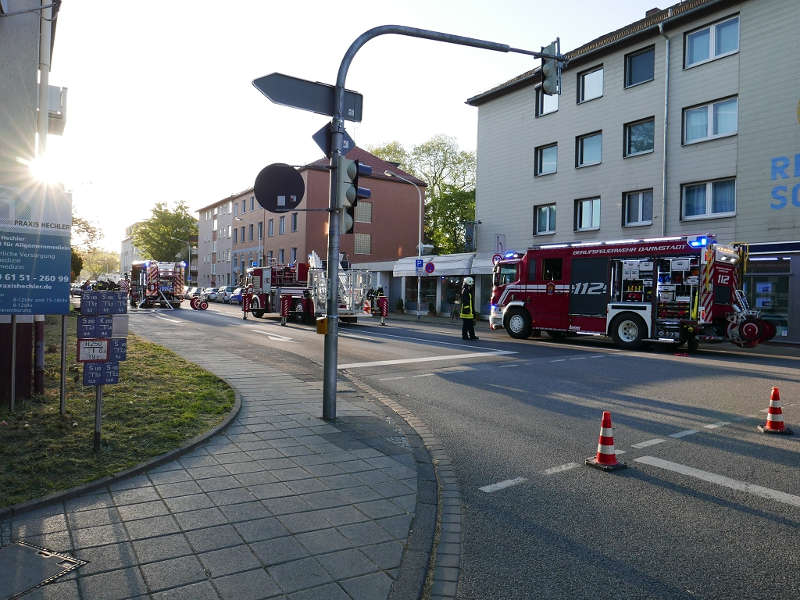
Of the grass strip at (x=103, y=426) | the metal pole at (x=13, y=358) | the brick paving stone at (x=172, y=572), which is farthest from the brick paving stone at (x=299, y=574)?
the metal pole at (x=13, y=358)

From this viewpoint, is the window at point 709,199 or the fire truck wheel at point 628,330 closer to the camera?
the fire truck wheel at point 628,330

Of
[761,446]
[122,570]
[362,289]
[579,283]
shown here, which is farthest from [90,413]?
[362,289]

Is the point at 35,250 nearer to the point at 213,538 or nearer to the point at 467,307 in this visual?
the point at 213,538

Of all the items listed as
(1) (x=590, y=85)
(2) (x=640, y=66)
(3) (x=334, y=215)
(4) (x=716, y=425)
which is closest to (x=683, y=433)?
(4) (x=716, y=425)

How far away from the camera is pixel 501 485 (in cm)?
502

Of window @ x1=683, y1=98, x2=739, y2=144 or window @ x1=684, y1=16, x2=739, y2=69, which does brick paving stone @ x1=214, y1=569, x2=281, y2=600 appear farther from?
window @ x1=684, y1=16, x2=739, y2=69

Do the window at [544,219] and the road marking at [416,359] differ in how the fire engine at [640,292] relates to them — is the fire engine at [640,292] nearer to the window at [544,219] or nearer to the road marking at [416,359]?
the road marking at [416,359]

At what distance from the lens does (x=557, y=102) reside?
2884 cm

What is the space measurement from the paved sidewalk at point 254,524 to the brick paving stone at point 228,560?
0.03 feet

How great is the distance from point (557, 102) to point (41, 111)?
80.2 feet

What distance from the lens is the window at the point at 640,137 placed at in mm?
24969

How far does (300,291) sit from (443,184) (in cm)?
4001

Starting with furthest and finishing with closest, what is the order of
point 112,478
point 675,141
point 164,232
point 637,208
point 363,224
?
point 164,232
point 363,224
point 637,208
point 675,141
point 112,478

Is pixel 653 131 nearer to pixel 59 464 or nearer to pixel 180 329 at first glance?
pixel 180 329
